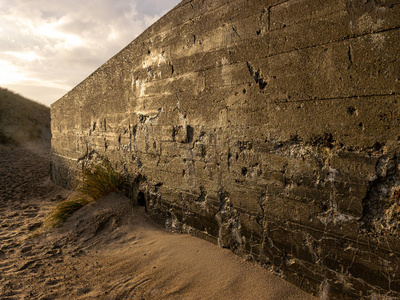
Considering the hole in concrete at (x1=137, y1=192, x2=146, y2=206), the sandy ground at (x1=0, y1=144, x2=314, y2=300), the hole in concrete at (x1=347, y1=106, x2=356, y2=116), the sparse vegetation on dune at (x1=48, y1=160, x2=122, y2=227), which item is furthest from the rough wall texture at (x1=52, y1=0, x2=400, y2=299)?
the sparse vegetation on dune at (x1=48, y1=160, x2=122, y2=227)

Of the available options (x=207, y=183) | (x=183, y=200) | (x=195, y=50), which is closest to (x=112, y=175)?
(x=183, y=200)

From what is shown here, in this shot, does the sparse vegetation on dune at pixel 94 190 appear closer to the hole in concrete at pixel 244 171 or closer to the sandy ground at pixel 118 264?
the sandy ground at pixel 118 264

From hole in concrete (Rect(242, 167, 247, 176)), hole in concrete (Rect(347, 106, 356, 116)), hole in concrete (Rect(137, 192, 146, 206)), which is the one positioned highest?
hole in concrete (Rect(347, 106, 356, 116))

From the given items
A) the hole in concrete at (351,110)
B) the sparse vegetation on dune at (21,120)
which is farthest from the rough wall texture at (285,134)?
the sparse vegetation on dune at (21,120)

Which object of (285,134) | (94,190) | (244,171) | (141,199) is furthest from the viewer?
(94,190)

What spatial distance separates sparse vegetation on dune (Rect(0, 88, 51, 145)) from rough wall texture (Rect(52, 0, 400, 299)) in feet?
40.9

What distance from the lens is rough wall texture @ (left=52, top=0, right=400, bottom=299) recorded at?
5.66ft

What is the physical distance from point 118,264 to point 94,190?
1.90 m

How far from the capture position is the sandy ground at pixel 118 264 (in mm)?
2203

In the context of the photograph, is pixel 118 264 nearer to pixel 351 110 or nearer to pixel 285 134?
pixel 285 134

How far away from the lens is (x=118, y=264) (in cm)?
275

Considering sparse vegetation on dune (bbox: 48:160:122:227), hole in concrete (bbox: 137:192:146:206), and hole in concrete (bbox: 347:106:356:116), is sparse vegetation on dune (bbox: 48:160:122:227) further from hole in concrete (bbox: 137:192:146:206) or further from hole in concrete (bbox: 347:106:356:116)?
hole in concrete (bbox: 347:106:356:116)

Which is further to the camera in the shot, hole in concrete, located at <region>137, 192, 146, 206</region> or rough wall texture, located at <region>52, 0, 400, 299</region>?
hole in concrete, located at <region>137, 192, 146, 206</region>

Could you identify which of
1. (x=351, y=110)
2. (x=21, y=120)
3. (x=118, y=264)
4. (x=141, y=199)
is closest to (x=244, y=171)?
(x=351, y=110)
